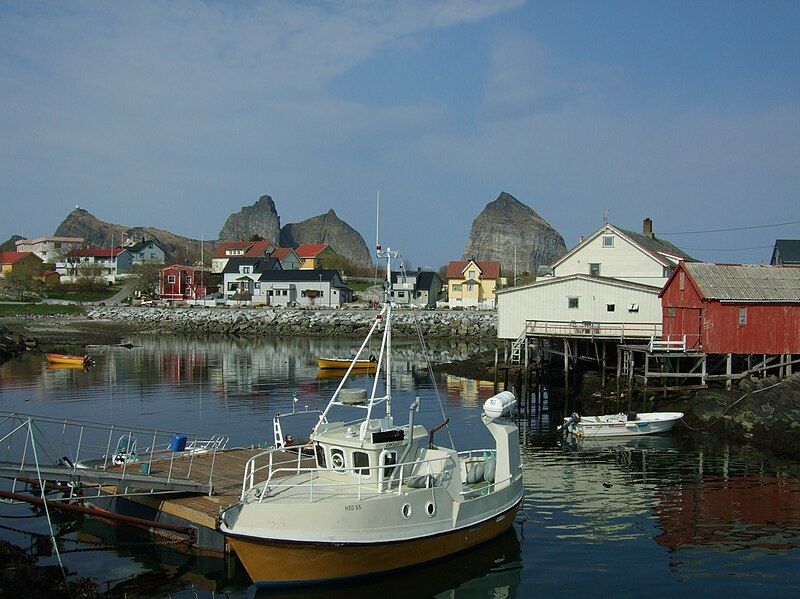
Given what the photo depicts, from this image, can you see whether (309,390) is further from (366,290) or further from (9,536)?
(366,290)

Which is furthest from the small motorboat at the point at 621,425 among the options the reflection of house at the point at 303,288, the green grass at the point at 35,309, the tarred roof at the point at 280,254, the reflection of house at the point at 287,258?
the tarred roof at the point at 280,254

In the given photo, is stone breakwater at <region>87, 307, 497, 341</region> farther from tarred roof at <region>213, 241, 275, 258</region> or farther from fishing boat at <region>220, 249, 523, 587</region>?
fishing boat at <region>220, 249, 523, 587</region>

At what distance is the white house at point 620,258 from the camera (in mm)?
55000

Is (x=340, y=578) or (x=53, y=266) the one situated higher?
(x=53, y=266)

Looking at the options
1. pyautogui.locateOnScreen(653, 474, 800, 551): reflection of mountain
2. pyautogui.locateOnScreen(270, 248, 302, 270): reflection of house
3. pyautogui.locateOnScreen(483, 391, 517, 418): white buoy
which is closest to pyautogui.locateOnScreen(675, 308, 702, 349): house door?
Result: pyautogui.locateOnScreen(653, 474, 800, 551): reflection of mountain

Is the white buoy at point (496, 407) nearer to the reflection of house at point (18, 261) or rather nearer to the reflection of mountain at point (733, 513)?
the reflection of mountain at point (733, 513)

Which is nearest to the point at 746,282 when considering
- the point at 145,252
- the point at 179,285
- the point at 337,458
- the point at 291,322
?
the point at 337,458

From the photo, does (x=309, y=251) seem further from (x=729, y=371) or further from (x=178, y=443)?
(x=178, y=443)

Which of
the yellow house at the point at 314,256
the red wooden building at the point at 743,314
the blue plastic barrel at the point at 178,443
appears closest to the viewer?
the blue plastic barrel at the point at 178,443

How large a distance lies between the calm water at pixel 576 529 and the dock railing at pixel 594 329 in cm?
856

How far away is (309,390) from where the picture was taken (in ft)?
159

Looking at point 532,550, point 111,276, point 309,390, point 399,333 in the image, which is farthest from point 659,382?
point 111,276

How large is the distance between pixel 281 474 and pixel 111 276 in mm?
128136

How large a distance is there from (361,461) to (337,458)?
2.12 ft
